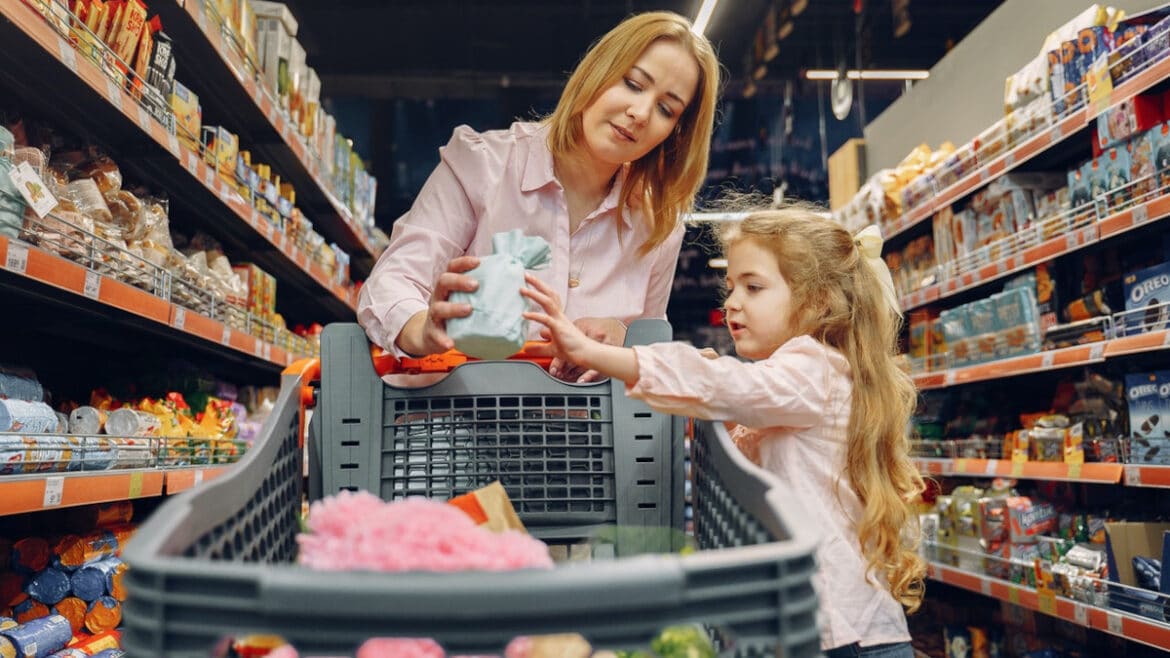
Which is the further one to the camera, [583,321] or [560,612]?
[583,321]

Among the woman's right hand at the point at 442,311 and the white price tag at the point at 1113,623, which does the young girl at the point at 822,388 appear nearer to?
the woman's right hand at the point at 442,311

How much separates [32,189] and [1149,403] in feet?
9.01

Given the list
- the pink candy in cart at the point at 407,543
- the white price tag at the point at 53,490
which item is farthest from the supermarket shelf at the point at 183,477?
the pink candy in cart at the point at 407,543

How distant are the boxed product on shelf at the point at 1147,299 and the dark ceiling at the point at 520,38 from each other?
537 centimetres

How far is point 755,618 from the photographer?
0.59m

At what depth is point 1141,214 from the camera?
2.51 meters

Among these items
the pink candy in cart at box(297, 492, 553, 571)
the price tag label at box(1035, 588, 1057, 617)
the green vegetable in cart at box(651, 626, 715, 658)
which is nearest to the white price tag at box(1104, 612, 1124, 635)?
the price tag label at box(1035, 588, 1057, 617)

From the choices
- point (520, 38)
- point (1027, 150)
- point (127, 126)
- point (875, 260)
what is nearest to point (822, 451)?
point (875, 260)

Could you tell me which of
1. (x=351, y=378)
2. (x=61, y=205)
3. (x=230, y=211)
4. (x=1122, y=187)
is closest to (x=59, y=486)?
(x=61, y=205)

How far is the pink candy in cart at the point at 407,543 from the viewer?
0.62 meters

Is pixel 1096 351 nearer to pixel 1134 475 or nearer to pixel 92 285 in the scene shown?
pixel 1134 475

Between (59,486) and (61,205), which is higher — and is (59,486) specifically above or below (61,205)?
below

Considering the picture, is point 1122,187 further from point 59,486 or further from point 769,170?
point 769,170

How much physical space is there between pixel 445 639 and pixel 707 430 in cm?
63
